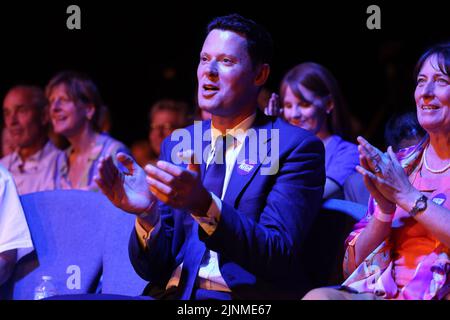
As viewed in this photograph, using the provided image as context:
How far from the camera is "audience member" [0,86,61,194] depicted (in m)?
4.55

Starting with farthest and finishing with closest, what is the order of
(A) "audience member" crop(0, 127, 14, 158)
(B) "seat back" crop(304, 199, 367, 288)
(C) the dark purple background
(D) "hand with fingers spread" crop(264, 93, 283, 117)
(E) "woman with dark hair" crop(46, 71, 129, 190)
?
(C) the dark purple background, (A) "audience member" crop(0, 127, 14, 158), (E) "woman with dark hair" crop(46, 71, 129, 190), (D) "hand with fingers spread" crop(264, 93, 283, 117), (B) "seat back" crop(304, 199, 367, 288)

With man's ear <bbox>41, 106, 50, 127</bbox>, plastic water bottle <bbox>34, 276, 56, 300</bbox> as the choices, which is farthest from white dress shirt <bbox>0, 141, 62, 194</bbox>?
plastic water bottle <bbox>34, 276, 56, 300</bbox>

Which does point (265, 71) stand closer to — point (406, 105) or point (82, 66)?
point (406, 105)

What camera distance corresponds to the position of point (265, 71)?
2650 millimetres

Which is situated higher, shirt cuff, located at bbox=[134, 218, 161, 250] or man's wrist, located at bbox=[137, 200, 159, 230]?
man's wrist, located at bbox=[137, 200, 159, 230]

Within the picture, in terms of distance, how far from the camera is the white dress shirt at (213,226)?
2.05 meters

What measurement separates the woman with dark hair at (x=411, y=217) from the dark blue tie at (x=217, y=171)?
0.48 metres

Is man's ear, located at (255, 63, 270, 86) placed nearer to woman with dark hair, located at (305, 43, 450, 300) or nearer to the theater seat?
woman with dark hair, located at (305, 43, 450, 300)

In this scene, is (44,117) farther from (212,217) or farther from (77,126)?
(212,217)

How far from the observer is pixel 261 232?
2158 millimetres

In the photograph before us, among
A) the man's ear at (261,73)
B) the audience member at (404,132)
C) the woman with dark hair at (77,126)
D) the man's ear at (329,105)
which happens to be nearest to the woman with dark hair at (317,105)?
the man's ear at (329,105)

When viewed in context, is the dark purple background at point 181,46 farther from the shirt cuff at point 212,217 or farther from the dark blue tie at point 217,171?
the shirt cuff at point 212,217

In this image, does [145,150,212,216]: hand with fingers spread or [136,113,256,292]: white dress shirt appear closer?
[145,150,212,216]: hand with fingers spread
